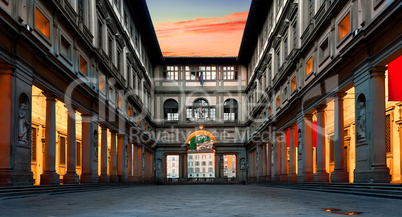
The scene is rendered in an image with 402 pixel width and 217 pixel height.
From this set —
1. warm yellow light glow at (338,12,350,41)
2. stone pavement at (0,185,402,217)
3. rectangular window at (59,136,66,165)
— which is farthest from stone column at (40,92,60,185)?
warm yellow light glow at (338,12,350,41)

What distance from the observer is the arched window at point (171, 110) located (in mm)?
68000

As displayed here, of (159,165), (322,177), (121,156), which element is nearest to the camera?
(322,177)

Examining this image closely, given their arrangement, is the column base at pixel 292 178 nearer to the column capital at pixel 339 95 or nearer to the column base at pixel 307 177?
the column base at pixel 307 177

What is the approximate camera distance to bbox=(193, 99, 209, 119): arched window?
223 feet

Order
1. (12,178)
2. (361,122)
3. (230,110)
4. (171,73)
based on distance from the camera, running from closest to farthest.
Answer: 1. (12,178)
2. (361,122)
3. (230,110)
4. (171,73)

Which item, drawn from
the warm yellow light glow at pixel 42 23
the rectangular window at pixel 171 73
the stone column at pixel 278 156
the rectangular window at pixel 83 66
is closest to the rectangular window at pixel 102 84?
the rectangular window at pixel 83 66

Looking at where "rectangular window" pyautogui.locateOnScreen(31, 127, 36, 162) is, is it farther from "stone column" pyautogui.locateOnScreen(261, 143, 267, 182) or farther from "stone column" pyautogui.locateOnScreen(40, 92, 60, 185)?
"stone column" pyautogui.locateOnScreen(261, 143, 267, 182)

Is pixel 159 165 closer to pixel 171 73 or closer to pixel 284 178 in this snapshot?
pixel 171 73

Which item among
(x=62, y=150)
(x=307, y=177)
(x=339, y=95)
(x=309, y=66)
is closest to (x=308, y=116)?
(x=309, y=66)

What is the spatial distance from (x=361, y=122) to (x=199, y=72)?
49.6 metres

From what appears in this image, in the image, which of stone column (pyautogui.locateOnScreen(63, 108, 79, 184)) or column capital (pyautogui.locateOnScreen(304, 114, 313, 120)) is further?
column capital (pyautogui.locateOnScreen(304, 114, 313, 120))

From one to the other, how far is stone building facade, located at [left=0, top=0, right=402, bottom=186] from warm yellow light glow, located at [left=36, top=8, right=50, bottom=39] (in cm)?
6

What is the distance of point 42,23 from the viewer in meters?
23.5

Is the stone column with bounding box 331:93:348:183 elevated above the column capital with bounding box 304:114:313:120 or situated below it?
below
